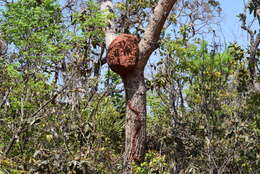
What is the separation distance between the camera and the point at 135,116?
5930 mm

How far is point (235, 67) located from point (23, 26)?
12.3ft

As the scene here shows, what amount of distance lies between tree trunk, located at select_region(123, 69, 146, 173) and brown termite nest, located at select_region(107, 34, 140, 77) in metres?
0.17

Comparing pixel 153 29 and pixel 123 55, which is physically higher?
pixel 153 29

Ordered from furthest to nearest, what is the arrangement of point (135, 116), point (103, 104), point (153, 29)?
point (103, 104) < point (153, 29) < point (135, 116)

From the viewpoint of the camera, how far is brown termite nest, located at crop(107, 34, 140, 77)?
19.4ft

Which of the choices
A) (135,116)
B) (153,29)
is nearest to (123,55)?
(153,29)

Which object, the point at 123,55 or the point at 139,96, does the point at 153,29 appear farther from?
the point at 139,96

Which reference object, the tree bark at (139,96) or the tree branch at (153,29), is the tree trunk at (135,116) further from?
the tree branch at (153,29)

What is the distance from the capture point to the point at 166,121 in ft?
25.9

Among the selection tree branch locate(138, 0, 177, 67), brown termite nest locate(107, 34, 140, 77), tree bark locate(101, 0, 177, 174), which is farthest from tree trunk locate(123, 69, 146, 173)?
tree branch locate(138, 0, 177, 67)

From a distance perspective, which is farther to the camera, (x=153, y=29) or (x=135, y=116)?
(x=153, y=29)

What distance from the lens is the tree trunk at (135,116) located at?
19.1 ft

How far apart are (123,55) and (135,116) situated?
940mm

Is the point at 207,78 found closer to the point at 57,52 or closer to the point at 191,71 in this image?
the point at 191,71
